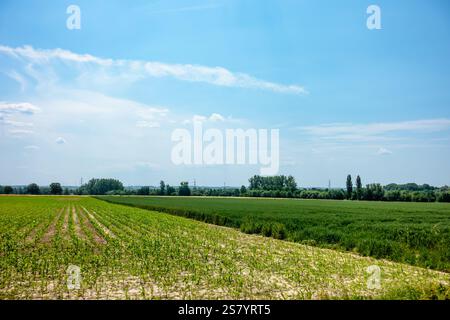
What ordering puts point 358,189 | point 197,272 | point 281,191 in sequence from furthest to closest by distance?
point 281,191 → point 358,189 → point 197,272

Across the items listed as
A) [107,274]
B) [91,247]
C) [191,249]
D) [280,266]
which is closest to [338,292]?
[280,266]

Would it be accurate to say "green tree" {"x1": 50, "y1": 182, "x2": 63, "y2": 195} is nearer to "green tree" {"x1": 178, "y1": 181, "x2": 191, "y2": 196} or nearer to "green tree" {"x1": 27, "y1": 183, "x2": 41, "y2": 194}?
"green tree" {"x1": 27, "y1": 183, "x2": 41, "y2": 194}

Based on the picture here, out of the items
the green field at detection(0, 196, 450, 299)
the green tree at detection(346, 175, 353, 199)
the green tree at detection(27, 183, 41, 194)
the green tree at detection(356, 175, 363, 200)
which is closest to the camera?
the green field at detection(0, 196, 450, 299)

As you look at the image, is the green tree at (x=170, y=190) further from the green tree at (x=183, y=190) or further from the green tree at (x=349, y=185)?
the green tree at (x=349, y=185)

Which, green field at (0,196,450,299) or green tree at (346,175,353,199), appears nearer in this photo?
green field at (0,196,450,299)

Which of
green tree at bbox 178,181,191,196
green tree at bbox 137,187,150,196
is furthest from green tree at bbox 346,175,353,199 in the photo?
green tree at bbox 137,187,150,196

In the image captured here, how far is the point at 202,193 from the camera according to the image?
16512 centimetres

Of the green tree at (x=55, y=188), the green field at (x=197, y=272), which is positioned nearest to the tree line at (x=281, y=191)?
the green tree at (x=55, y=188)

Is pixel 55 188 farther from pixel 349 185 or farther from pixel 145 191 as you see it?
pixel 349 185

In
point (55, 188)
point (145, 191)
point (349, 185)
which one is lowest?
point (145, 191)

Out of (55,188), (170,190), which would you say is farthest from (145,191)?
(55,188)

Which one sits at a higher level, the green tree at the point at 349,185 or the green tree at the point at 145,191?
the green tree at the point at 349,185
